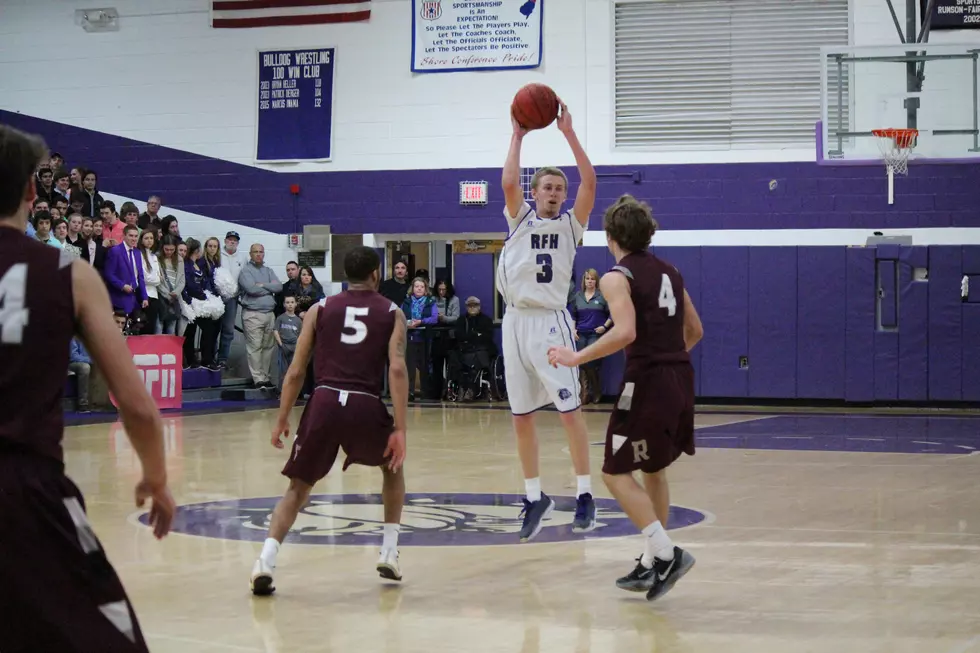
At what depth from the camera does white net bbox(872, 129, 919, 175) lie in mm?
14477

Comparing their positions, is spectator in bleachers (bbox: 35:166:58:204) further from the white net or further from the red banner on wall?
the white net

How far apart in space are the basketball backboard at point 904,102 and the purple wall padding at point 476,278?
5233 millimetres

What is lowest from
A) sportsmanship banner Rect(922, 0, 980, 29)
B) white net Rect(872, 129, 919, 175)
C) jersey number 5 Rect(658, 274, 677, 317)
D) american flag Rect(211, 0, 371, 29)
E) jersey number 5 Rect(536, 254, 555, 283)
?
jersey number 5 Rect(658, 274, 677, 317)

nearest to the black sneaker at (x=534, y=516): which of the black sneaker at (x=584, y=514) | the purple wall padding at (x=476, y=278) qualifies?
the black sneaker at (x=584, y=514)

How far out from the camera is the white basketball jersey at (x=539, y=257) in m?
6.77

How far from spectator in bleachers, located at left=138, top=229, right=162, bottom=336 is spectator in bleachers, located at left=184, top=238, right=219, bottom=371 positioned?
89 centimetres

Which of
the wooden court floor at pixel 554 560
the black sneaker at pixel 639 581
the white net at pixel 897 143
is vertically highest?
the white net at pixel 897 143

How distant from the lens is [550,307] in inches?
269

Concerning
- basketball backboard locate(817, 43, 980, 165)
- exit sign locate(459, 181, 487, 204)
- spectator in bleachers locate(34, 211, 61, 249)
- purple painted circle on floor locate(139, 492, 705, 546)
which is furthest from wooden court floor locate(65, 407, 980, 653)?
exit sign locate(459, 181, 487, 204)

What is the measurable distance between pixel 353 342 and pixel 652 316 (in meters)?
1.28

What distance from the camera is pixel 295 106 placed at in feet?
60.6

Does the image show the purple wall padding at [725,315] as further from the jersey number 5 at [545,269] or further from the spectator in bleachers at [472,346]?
the jersey number 5 at [545,269]

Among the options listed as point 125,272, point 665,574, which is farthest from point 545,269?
point 125,272

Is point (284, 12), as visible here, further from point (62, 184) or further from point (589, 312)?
point (589, 312)
